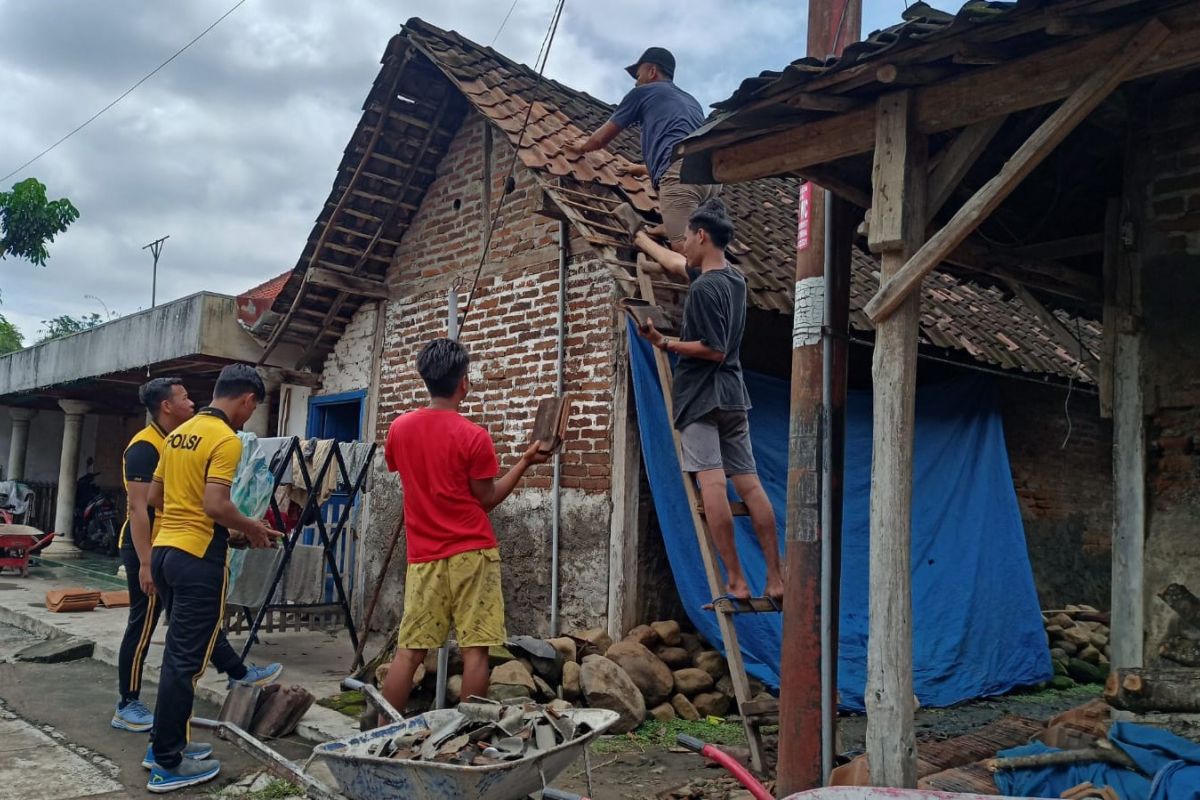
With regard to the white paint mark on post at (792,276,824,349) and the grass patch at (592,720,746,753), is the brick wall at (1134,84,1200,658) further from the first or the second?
the grass patch at (592,720,746,753)

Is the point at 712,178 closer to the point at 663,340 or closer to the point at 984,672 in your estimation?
the point at 663,340

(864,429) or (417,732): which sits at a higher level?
(864,429)

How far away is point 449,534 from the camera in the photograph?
15.0ft

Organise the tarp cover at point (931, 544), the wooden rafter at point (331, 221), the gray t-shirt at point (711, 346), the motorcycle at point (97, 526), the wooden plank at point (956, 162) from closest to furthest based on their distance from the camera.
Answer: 1. the wooden plank at point (956, 162)
2. the gray t-shirt at point (711, 346)
3. the tarp cover at point (931, 544)
4. the wooden rafter at point (331, 221)
5. the motorcycle at point (97, 526)

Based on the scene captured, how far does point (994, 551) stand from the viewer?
291 inches

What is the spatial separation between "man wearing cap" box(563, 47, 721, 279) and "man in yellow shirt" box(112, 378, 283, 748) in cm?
316

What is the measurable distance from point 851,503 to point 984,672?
1.68 meters

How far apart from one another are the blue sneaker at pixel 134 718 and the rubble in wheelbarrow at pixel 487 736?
2433 millimetres

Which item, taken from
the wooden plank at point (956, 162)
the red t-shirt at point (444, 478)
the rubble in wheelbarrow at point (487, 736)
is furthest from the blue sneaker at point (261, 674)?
the wooden plank at point (956, 162)

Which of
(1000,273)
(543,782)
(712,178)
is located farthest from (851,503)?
(543,782)

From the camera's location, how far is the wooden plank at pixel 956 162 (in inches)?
145

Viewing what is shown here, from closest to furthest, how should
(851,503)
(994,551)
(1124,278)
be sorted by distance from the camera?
(1124,278), (851,503), (994,551)

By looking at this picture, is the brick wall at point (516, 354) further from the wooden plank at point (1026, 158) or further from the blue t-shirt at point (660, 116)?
the wooden plank at point (1026, 158)

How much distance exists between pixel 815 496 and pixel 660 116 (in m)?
3.11
